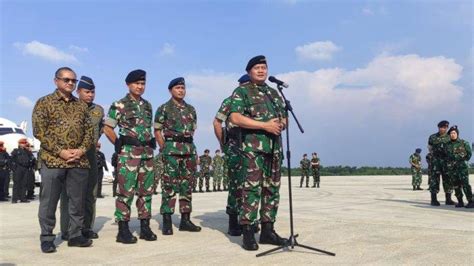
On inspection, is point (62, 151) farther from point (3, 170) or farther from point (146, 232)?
point (3, 170)

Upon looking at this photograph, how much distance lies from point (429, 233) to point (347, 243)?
1383 mm

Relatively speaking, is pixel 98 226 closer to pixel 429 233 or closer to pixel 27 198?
pixel 429 233

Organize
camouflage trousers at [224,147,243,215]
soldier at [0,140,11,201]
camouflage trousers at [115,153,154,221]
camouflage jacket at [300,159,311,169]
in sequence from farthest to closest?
camouflage jacket at [300,159,311,169] < soldier at [0,140,11,201] < camouflage trousers at [224,147,243,215] < camouflage trousers at [115,153,154,221]

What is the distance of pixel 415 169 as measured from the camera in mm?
18656

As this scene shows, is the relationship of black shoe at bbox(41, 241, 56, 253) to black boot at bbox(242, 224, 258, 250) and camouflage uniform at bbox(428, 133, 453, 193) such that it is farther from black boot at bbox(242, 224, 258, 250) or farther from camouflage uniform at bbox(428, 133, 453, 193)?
camouflage uniform at bbox(428, 133, 453, 193)

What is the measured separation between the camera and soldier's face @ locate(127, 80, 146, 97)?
548 centimetres

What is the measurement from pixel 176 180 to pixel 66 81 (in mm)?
1912

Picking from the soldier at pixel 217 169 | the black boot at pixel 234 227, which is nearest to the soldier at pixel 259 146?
the black boot at pixel 234 227

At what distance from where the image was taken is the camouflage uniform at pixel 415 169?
58.7ft

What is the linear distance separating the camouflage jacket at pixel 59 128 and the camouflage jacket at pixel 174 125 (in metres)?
1.13

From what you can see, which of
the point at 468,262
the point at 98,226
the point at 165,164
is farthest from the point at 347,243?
the point at 98,226

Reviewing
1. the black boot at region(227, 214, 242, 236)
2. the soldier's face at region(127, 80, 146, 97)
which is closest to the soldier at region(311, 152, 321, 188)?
the black boot at region(227, 214, 242, 236)

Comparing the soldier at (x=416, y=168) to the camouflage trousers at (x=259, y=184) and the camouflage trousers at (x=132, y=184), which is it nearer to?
the camouflage trousers at (x=259, y=184)

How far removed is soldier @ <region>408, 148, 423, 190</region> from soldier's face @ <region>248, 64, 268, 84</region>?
48.1 ft
